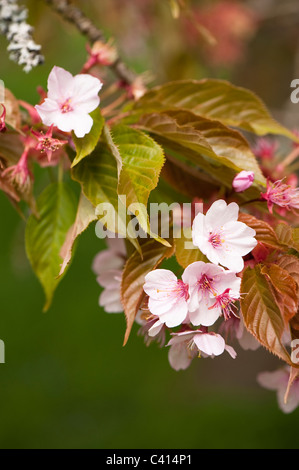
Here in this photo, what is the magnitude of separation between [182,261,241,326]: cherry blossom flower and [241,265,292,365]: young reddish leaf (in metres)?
0.02

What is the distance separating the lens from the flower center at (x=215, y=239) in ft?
2.52

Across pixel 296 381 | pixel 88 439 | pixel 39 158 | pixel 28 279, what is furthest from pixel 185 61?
pixel 28 279

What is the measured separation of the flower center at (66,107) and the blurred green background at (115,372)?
1.52 metres

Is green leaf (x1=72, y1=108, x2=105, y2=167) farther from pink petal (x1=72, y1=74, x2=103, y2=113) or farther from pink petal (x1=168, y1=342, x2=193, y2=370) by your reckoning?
pink petal (x1=168, y1=342, x2=193, y2=370)

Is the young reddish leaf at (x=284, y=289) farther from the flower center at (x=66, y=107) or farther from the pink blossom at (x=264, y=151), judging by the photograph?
the pink blossom at (x=264, y=151)

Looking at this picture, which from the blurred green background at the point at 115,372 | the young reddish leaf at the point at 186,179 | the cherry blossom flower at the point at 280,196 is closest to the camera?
the cherry blossom flower at the point at 280,196

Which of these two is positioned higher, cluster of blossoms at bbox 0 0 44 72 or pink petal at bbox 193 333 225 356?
cluster of blossoms at bbox 0 0 44 72

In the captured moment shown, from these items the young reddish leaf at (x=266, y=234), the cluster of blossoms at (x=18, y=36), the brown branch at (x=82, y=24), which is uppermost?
the brown branch at (x=82, y=24)

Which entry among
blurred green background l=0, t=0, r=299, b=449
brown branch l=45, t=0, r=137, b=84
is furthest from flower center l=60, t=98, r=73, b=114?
blurred green background l=0, t=0, r=299, b=449

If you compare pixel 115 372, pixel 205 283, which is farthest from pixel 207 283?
pixel 115 372

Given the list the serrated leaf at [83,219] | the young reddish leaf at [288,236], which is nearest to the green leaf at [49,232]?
the serrated leaf at [83,219]

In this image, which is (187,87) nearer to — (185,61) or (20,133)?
(20,133)

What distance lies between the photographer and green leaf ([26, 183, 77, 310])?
1.01 m

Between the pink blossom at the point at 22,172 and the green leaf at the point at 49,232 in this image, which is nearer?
the pink blossom at the point at 22,172
